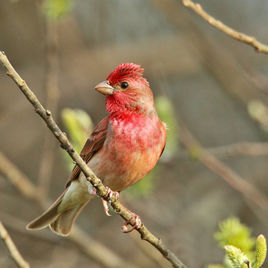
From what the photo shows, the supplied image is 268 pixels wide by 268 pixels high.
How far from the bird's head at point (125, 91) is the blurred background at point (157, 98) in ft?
4.93

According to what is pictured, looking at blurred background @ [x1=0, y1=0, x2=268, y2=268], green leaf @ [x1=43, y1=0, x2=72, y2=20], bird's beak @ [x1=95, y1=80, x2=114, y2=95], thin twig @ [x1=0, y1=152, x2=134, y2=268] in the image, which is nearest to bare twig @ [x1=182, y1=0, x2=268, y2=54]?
bird's beak @ [x1=95, y1=80, x2=114, y2=95]

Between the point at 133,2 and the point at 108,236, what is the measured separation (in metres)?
3.95

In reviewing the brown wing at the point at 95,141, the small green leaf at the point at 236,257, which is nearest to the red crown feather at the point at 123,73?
the brown wing at the point at 95,141

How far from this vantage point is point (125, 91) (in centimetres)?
464

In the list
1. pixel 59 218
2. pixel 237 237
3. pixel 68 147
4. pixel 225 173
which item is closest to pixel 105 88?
pixel 59 218

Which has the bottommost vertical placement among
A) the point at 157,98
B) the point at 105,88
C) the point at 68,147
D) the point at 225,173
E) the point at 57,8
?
the point at 225,173

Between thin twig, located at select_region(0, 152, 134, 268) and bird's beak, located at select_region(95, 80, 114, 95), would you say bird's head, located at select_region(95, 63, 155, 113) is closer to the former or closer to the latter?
bird's beak, located at select_region(95, 80, 114, 95)

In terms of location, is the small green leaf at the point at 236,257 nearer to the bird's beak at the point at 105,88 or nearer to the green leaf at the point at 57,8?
the bird's beak at the point at 105,88

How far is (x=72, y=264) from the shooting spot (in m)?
7.18

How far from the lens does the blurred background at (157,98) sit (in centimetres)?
672

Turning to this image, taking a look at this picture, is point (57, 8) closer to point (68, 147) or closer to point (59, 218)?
point (59, 218)

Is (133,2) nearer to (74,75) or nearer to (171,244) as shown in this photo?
(74,75)

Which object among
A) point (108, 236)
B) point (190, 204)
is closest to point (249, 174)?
point (190, 204)

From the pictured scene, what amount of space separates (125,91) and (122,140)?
0.51 meters
